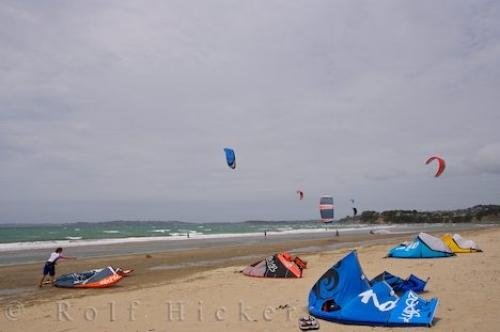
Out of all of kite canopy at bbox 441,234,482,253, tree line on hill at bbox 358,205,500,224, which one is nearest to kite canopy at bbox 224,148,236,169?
kite canopy at bbox 441,234,482,253

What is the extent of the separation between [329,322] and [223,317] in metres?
1.71

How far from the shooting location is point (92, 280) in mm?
11523

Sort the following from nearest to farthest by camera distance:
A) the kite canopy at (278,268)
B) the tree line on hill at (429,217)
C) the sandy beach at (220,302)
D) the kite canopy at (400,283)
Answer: the sandy beach at (220,302) → the kite canopy at (400,283) → the kite canopy at (278,268) → the tree line on hill at (429,217)

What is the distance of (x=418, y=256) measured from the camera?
14.1 m

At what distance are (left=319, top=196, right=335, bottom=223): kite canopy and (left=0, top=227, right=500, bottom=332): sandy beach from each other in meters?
4.42

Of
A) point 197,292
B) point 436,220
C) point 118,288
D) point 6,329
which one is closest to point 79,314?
point 6,329

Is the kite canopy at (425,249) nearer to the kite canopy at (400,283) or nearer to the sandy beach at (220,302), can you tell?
the sandy beach at (220,302)

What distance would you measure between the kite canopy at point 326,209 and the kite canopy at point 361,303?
1089cm

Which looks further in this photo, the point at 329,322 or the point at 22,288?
the point at 22,288

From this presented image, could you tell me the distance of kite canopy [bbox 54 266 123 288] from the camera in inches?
451

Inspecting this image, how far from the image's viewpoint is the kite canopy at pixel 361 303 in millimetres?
6137

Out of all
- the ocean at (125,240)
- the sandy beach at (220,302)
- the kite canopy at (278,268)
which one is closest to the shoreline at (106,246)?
the ocean at (125,240)

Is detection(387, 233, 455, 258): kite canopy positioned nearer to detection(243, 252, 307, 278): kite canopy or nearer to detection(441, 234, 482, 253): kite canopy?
detection(441, 234, 482, 253): kite canopy

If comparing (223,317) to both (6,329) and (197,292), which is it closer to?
(197,292)
